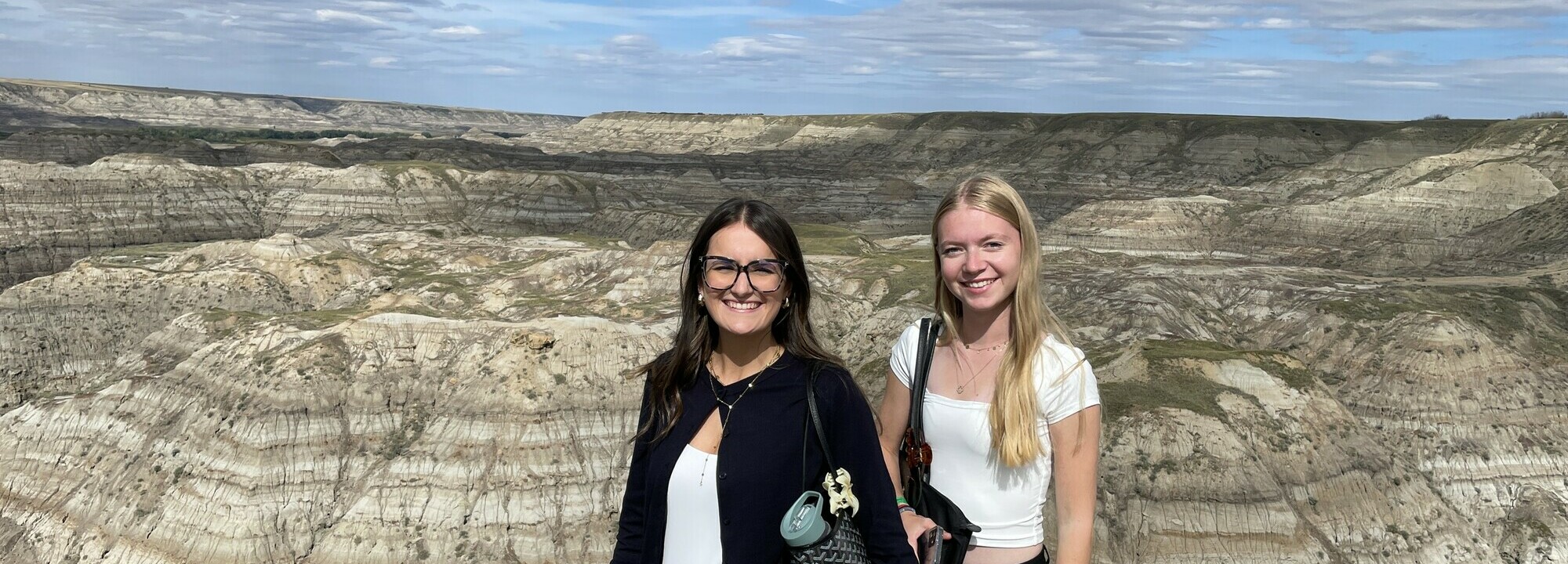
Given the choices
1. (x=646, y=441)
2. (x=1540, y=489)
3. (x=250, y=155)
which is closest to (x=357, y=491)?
(x=646, y=441)

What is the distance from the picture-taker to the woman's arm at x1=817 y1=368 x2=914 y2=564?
442 centimetres

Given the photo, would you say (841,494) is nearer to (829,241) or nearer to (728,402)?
(728,402)

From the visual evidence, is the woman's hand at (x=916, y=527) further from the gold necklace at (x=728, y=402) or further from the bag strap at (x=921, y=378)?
the gold necklace at (x=728, y=402)

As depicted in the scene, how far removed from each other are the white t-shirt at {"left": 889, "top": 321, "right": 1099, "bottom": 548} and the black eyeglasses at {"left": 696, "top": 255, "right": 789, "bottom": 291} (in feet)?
2.50

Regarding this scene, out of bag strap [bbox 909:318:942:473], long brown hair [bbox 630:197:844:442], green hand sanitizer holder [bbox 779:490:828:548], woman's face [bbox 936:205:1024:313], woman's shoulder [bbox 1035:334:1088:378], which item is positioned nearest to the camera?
green hand sanitizer holder [bbox 779:490:828:548]

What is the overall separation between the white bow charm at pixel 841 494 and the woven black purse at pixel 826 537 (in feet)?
0.07

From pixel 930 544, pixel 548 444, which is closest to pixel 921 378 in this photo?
pixel 930 544

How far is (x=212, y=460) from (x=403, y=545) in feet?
23.4

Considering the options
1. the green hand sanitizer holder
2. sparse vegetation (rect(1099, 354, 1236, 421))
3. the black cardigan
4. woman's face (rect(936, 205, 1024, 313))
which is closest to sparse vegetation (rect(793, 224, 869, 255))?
sparse vegetation (rect(1099, 354, 1236, 421))

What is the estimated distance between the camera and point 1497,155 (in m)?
104

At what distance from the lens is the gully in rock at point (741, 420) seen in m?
4.47

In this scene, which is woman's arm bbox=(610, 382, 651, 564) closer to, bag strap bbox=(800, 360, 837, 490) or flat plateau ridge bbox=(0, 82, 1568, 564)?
bag strap bbox=(800, 360, 837, 490)

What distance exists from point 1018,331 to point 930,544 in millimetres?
1055

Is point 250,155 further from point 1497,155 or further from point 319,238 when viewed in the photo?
point 1497,155
